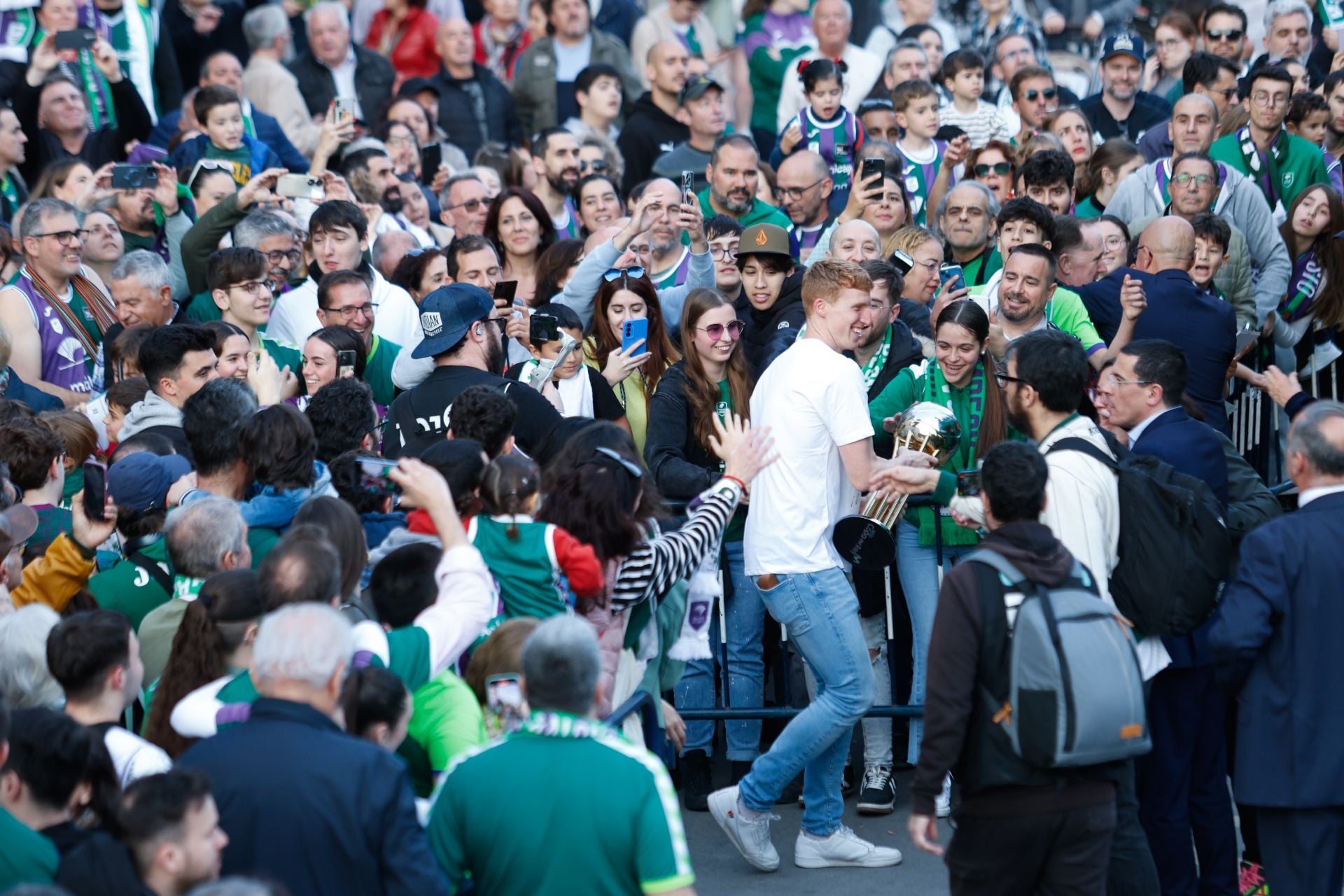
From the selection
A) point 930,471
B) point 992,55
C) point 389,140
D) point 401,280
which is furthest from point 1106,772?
point 992,55

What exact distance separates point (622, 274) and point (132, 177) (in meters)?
2.76

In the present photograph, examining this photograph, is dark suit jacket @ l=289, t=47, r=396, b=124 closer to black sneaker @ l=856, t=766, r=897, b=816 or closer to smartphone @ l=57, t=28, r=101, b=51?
smartphone @ l=57, t=28, r=101, b=51

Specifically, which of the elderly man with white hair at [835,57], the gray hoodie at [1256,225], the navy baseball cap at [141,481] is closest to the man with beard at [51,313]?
the navy baseball cap at [141,481]

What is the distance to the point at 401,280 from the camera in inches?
316

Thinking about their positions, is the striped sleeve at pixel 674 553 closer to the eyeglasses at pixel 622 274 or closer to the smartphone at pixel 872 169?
the eyeglasses at pixel 622 274

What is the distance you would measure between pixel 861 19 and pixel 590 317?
24.3 ft

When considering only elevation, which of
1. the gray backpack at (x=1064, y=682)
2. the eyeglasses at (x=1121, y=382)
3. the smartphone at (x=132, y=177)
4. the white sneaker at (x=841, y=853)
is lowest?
the white sneaker at (x=841, y=853)

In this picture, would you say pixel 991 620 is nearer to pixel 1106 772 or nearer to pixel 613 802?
pixel 1106 772

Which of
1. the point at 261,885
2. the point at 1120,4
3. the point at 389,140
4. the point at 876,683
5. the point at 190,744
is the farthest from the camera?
the point at 1120,4

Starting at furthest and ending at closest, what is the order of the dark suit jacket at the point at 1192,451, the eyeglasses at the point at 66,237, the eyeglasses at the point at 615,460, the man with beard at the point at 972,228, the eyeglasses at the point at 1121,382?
the man with beard at the point at 972,228 → the eyeglasses at the point at 66,237 → the eyeglasses at the point at 1121,382 → the dark suit jacket at the point at 1192,451 → the eyeglasses at the point at 615,460

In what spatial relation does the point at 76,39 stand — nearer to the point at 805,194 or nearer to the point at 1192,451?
the point at 805,194

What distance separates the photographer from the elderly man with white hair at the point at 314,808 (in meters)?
3.25

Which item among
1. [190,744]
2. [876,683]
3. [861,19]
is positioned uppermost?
[861,19]

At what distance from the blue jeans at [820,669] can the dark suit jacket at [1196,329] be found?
8.51 ft
